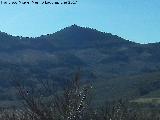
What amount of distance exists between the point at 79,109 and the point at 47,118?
1016mm

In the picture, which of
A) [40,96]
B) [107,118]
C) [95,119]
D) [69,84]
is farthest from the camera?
[95,119]

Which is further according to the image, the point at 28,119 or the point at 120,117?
the point at 120,117

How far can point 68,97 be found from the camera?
11719 millimetres

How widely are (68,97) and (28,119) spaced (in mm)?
2804

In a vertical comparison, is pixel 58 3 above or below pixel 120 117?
above

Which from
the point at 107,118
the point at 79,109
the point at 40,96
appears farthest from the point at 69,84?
the point at 107,118

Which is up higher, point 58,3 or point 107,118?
point 58,3

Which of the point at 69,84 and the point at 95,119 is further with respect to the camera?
the point at 95,119

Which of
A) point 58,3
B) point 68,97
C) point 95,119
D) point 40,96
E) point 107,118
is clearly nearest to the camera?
point 58,3

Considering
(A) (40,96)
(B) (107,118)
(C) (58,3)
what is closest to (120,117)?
(B) (107,118)

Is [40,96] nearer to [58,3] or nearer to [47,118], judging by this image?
[47,118]

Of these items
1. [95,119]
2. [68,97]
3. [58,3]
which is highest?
[58,3]

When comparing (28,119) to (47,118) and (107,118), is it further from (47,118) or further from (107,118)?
(107,118)

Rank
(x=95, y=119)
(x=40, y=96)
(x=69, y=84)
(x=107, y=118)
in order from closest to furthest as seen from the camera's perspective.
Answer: (x=69, y=84) → (x=40, y=96) → (x=107, y=118) → (x=95, y=119)
